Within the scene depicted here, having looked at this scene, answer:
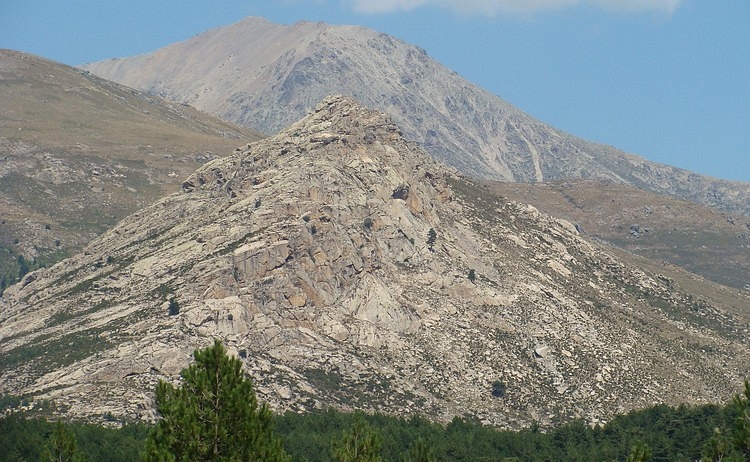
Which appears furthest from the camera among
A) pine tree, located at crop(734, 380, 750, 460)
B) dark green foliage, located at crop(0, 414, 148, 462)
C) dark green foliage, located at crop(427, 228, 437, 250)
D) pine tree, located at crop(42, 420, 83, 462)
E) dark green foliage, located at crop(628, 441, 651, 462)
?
dark green foliage, located at crop(427, 228, 437, 250)

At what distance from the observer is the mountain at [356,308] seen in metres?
136

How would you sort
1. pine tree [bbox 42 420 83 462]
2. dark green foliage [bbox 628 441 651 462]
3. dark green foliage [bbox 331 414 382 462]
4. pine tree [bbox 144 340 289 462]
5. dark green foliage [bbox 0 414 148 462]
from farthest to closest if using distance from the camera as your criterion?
1. dark green foliage [bbox 0 414 148 462]
2. pine tree [bbox 42 420 83 462]
3. dark green foliage [bbox 331 414 382 462]
4. dark green foliage [bbox 628 441 651 462]
5. pine tree [bbox 144 340 289 462]

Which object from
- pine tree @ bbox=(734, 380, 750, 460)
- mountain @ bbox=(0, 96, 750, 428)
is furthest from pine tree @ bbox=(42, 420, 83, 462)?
pine tree @ bbox=(734, 380, 750, 460)

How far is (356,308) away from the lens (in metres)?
149

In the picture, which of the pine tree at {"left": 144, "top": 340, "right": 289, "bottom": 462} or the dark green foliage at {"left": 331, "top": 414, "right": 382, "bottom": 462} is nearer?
the pine tree at {"left": 144, "top": 340, "right": 289, "bottom": 462}

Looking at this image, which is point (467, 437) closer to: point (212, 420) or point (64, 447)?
point (64, 447)

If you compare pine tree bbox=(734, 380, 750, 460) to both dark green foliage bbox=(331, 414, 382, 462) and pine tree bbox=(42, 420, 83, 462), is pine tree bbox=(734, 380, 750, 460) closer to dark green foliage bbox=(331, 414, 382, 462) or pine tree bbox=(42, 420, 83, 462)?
dark green foliage bbox=(331, 414, 382, 462)

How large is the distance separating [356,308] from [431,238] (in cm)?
1997

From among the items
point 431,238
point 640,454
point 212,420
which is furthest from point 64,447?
point 431,238

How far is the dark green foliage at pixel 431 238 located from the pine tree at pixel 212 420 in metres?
95.8

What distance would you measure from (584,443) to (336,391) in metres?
28.0

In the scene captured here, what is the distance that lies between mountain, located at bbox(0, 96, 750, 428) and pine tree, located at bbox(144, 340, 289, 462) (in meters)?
60.7

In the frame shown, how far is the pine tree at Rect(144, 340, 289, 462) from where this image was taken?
64562 mm

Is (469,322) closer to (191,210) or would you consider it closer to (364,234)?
(364,234)
